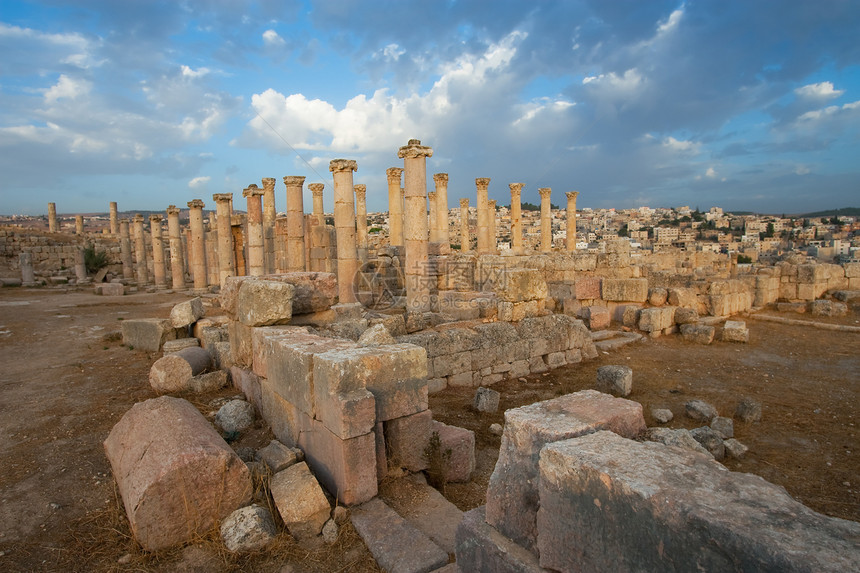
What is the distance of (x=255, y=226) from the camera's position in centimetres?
2009

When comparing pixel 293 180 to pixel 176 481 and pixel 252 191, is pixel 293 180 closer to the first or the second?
pixel 252 191

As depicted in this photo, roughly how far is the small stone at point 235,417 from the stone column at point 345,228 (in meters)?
10.4

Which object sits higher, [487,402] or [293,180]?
[293,180]

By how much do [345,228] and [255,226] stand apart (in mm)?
5148

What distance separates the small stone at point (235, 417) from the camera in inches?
235

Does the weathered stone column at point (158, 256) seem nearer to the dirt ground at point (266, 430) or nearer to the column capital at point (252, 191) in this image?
the column capital at point (252, 191)

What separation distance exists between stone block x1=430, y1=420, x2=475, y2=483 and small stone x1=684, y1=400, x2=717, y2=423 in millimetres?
4025

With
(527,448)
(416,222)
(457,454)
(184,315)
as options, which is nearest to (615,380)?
(457,454)

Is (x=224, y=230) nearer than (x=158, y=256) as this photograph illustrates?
Yes

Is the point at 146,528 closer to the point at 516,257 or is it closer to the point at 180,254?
the point at 516,257

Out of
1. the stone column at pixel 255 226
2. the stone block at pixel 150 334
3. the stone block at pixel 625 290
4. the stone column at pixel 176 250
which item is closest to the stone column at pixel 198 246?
the stone column at pixel 176 250

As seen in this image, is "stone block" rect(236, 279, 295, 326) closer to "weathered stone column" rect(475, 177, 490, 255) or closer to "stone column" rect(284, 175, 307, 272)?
"stone column" rect(284, 175, 307, 272)

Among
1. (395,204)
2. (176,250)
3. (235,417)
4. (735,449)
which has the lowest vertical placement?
(735,449)

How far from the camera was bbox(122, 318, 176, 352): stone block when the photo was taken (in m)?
10.3
